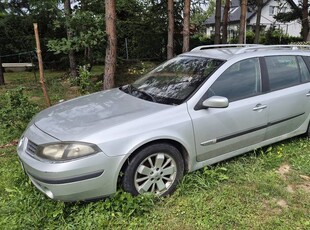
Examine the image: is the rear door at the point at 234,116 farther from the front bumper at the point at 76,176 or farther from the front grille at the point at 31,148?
the front grille at the point at 31,148

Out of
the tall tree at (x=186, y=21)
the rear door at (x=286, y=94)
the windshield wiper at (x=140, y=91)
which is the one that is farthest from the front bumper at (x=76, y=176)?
the tall tree at (x=186, y=21)

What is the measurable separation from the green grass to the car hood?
66 centimetres

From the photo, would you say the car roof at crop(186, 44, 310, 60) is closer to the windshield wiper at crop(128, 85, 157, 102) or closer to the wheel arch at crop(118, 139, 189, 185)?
the windshield wiper at crop(128, 85, 157, 102)

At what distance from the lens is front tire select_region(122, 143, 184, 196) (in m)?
2.93

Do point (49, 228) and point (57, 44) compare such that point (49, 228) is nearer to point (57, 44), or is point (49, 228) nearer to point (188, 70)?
point (188, 70)

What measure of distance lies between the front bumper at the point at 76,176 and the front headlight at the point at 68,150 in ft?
0.14

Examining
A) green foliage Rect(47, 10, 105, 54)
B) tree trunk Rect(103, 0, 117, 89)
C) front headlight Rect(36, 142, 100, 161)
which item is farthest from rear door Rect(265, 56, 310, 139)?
green foliage Rect(47, 10, 105, 54)

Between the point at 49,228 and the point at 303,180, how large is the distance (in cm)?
271

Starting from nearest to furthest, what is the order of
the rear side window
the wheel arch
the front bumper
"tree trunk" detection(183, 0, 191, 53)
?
the front bumper
the wheel arch
the rear side window
"tree trunk" detection(183, 0, 191, 53)

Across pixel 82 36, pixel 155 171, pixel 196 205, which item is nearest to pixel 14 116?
pixel 82 36

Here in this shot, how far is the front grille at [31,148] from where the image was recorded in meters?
2.87

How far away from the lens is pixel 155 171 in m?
3.07

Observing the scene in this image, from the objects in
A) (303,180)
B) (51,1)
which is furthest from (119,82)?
(303,180)

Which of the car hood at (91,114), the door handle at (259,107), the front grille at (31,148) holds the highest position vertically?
the car hood at (91,114)
